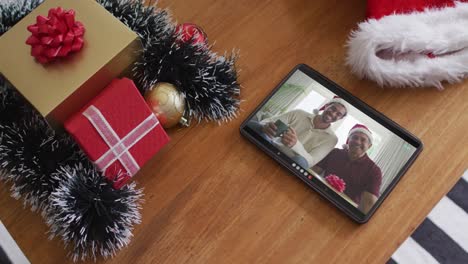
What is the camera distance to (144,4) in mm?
643

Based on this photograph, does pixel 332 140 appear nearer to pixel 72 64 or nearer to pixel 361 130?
pixel 361 130

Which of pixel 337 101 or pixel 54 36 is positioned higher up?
pixel 337 101

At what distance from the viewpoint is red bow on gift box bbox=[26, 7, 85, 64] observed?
511 mm

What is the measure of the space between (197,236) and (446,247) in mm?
448

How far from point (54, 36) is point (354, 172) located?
394mm

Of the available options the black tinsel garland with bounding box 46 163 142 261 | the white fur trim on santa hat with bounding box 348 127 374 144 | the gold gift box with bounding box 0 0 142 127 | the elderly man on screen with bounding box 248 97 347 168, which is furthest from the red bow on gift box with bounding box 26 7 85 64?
the white fur trim on santa hat with bounding box 348 127 374 144

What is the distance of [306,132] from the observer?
581 mm

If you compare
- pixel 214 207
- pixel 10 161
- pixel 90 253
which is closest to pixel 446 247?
pixel 214 207

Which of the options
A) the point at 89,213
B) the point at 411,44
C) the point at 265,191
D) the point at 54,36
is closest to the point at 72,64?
the point at 54,36

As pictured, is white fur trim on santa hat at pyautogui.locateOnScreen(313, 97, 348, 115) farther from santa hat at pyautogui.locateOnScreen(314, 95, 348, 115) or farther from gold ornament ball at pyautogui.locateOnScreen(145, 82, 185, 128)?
gold ornament ball at pyautogui.locateOnScreen(145, 82, 185, 128)

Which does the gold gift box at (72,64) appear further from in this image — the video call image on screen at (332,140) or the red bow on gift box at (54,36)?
the video call image on screen at (332,140)

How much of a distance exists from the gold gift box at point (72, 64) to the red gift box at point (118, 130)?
0.02 m

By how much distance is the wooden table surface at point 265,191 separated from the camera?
1.76 feet

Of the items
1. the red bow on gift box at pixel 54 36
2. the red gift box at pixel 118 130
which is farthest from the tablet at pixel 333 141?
the red bow on gift box at pixel 54 36
